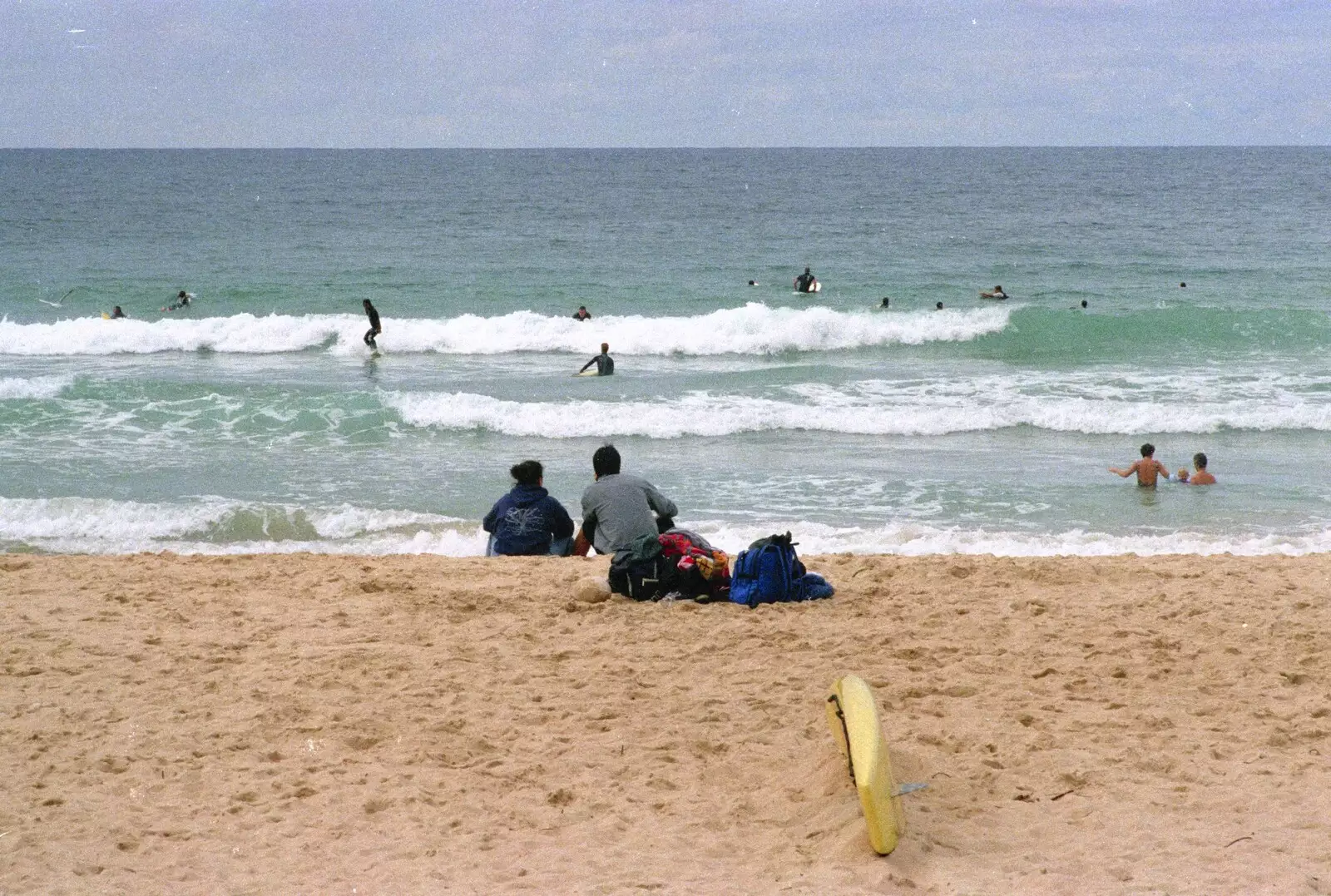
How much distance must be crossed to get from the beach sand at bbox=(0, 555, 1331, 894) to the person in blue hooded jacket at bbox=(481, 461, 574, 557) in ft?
2.39

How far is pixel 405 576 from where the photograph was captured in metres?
8.71

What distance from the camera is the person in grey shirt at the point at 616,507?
8.16m

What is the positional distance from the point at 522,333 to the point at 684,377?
559 centimetres

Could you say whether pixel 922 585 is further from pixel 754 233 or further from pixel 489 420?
pixel 754 233

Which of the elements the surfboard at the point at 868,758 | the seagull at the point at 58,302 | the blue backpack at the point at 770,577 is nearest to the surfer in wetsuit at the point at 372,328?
the seagull at the point at 58,302

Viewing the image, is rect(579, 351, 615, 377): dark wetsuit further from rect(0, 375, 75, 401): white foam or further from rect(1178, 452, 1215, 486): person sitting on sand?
rect(1178, 452, 1215, 486): person sitting on sand

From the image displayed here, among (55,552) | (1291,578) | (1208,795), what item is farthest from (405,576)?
(1291,578)

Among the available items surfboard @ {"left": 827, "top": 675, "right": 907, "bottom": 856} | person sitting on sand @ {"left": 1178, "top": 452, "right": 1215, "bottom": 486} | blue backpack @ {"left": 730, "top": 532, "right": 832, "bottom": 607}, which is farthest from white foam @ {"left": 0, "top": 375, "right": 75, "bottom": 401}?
surfboard @ {"left": 827, "top": 675, "right": 907, "bottom": 856}

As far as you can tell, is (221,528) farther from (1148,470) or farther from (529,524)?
(1148,470)

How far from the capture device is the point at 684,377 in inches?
851

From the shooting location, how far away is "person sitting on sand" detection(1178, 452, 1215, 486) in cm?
1377

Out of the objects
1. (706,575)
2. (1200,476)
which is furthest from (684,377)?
(706,575)

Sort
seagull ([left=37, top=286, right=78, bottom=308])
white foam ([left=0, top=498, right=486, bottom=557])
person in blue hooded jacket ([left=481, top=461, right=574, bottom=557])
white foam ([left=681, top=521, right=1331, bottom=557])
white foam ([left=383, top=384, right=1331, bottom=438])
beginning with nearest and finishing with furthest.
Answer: person in blue hooded jacket ([left=481, top=461, right=574, bottom=557]) → white foam ([left=681, top=521, right=1331, bottom=557]) → white foam ([left=0, top=498, right=486, bottom=557]) → white foam ([left=383, top=384, right=1331, bottom=438]) → seagull ([left=37, top=286, right=78, bottom=308])

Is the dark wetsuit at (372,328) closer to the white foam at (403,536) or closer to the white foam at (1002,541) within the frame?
the white foam at (403,536)
